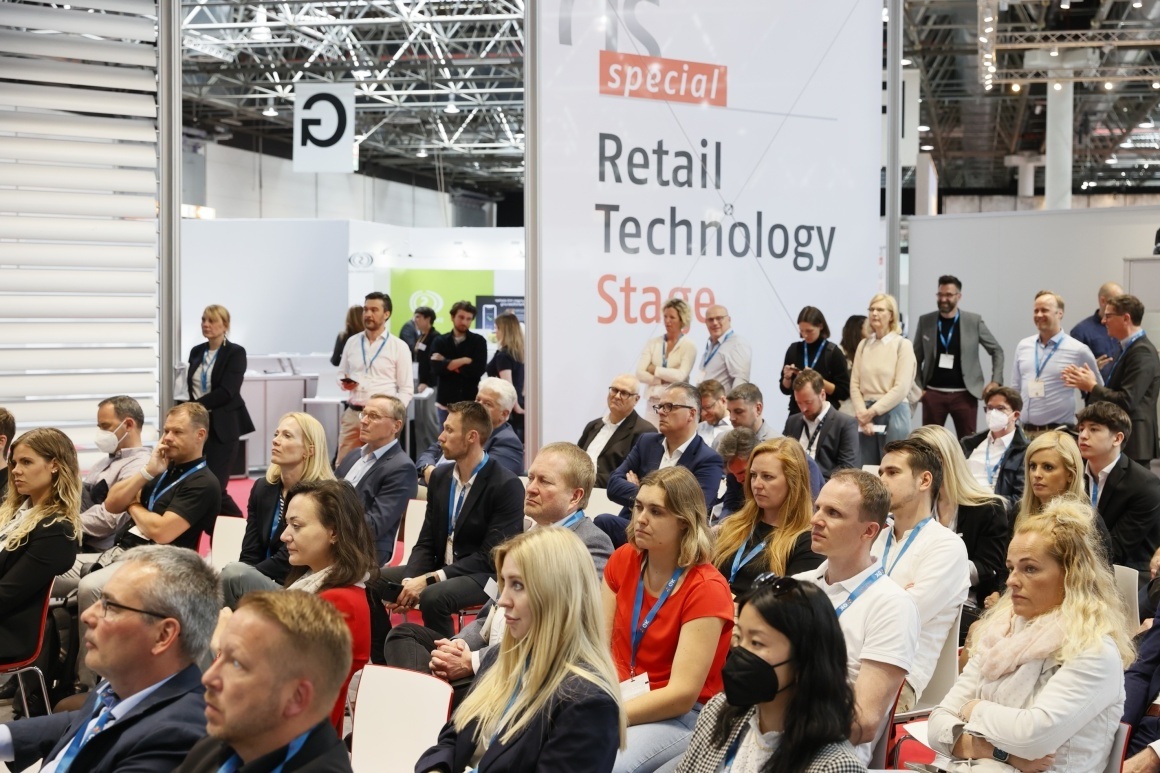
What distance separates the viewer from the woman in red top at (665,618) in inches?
126

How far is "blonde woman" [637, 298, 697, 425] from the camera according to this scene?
25.9 ft

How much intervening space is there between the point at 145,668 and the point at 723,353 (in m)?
6.03

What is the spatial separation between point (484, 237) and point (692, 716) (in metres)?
16.8

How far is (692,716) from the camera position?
332cm

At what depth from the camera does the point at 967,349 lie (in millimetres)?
9211

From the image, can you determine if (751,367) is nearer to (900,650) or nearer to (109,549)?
(109,549)

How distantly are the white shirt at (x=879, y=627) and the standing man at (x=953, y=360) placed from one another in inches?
249

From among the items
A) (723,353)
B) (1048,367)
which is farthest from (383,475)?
(1048,367)

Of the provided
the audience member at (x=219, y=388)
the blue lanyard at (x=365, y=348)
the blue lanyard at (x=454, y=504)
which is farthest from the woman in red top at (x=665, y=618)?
the blue lanyard at (x=365, y=348)

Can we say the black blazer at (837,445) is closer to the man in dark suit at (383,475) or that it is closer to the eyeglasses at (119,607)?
the man in dark suit at (383,475)

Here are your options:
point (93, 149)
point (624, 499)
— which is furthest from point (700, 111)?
point (93, 149)

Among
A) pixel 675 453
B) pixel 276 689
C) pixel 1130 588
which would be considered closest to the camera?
pixel 276 689

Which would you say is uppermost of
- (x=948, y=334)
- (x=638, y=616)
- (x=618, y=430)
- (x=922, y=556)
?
(x=948, y=334)

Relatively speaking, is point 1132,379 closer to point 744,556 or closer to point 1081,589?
point 744,556
